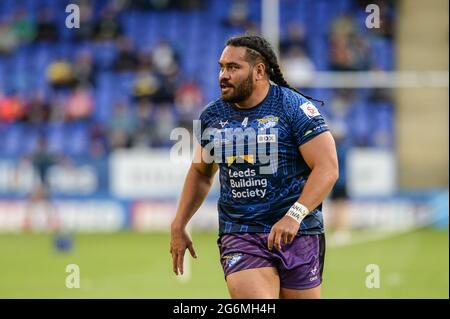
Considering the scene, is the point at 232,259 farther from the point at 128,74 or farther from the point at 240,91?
the point at 128,74

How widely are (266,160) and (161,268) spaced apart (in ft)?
24.6

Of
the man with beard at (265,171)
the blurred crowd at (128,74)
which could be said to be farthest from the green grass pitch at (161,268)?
the man with beard at (265,171)

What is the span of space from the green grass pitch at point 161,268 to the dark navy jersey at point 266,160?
4455 millimetres

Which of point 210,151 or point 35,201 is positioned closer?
point 210,151

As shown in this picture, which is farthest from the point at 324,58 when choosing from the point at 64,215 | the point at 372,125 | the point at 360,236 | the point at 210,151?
the point at 210,151

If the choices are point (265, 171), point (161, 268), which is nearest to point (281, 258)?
point (265, 171)

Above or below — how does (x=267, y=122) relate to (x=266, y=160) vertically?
above

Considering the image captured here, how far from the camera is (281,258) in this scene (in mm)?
6000

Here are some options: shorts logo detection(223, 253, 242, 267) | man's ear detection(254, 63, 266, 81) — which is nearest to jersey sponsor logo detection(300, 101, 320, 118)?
man's ear detection(254, 63, 266, 81)

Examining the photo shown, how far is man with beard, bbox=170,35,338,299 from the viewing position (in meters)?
5.95

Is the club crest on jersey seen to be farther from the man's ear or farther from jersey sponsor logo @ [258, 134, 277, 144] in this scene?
the man's ear

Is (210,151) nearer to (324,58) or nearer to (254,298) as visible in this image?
(254,298)
